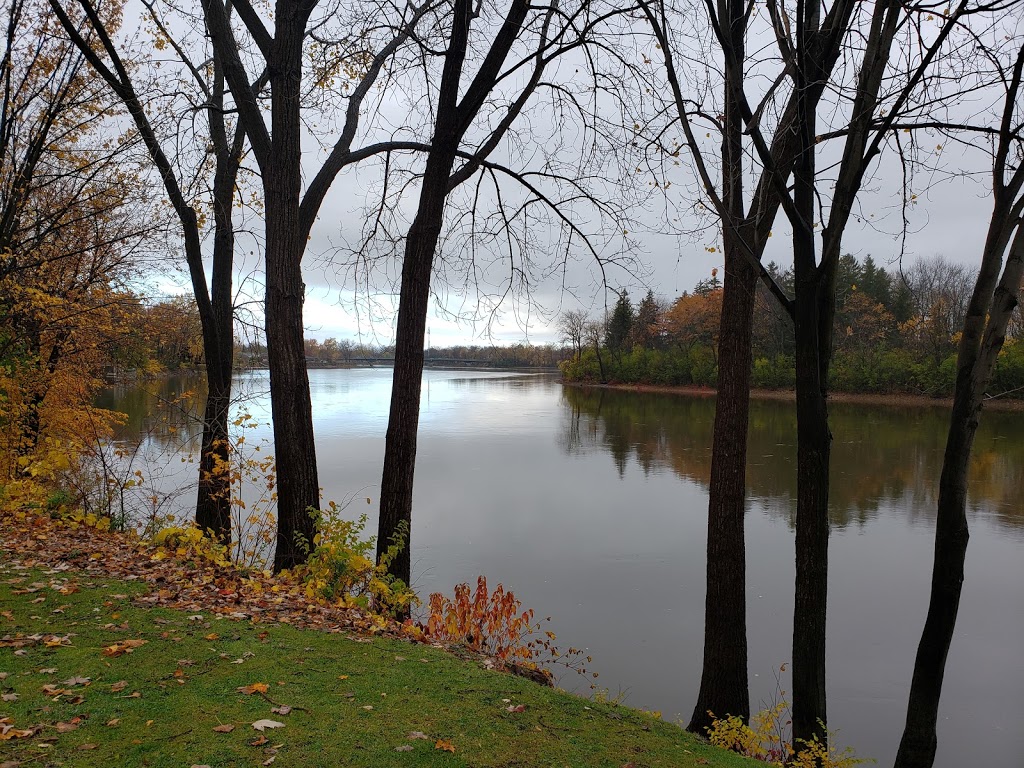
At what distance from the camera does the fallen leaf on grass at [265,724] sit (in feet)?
9.20

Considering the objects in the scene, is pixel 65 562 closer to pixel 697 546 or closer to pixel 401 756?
pixel 401 756

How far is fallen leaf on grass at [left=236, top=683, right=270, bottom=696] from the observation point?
317cm

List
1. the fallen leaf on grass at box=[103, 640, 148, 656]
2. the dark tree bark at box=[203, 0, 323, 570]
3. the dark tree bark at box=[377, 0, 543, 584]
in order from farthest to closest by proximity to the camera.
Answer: the dark tree bark at box=[203, 0, 323, 570]
the dark tree bark at box=[377, 0, 543, 584]
the fallen leaf on grass at box=[103, 640, 148, 656]

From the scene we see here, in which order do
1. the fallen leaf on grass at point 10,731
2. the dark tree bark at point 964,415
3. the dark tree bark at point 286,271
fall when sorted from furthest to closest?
the dark tree bark at point 286,271 → the dark tree bark at point 964,415 → the fallen leaf on grass at point 10,731

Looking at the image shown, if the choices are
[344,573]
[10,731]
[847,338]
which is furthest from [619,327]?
[10,731]

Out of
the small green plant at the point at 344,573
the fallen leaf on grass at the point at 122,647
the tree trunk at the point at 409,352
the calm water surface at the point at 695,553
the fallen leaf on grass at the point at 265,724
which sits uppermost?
the tree trunk at the point at 409,352

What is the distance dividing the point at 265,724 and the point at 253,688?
42cm

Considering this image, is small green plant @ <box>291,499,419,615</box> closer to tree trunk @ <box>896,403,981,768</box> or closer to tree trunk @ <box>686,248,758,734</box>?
tree trunk @ <box>686,248,758,734</box>

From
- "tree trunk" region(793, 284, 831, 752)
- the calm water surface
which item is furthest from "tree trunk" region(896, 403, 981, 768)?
the calm water surface

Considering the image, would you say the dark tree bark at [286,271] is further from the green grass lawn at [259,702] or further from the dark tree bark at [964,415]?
the dark tree bark at [964,415]

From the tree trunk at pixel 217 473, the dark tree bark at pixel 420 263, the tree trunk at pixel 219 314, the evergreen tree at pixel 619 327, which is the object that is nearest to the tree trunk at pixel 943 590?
the dark tree bark at pixel 420 263

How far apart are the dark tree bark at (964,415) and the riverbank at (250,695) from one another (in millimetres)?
1509

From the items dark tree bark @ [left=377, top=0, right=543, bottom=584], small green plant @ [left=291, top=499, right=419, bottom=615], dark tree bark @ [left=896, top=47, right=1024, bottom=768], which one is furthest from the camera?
dark tree bark @ [left=377, top=0, right=543, bottom=584]

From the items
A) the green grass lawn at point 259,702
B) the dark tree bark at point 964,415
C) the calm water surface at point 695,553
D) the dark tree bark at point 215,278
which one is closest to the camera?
the green grass lawn at point 259,702
